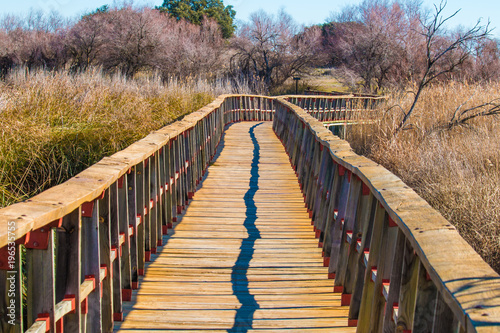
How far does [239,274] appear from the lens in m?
4.39

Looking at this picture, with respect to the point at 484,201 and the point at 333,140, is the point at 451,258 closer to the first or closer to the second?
the point at 333,140

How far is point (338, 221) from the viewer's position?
14.1ft

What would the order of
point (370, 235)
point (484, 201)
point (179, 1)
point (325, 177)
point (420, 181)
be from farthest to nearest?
point (179, 1) → point (420, 181) → point (484, 201) → point (325, 177) → point (370, 235)

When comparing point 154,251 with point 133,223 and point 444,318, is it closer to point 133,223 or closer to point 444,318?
point 133,223

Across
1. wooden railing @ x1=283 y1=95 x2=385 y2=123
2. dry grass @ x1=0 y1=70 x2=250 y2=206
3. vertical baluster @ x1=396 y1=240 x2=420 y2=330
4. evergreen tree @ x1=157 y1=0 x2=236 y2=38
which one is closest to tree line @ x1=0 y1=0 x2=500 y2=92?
wooden railing @ x1=283 y1=95 x2=385 y2=123

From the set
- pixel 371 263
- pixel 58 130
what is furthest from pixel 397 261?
pixel 58 130

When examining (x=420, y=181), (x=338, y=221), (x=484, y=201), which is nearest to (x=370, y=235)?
(x=338, y=221)

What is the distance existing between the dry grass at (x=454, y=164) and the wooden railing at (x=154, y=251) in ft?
6.80

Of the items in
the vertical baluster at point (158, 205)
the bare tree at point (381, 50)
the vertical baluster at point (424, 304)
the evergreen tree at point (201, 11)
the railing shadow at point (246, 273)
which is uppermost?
the evergreen tree at point (201, 11)

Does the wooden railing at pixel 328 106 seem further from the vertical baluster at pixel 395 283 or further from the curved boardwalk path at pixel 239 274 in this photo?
the vertical baluster at pixel 395 283

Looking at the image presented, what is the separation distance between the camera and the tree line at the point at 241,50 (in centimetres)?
3516

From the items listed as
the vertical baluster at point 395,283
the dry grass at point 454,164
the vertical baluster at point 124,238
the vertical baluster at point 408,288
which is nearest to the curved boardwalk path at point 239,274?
the vertical baluster at point 124,238

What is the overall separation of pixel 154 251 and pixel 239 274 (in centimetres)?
89

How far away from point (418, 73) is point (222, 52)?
18.3m
